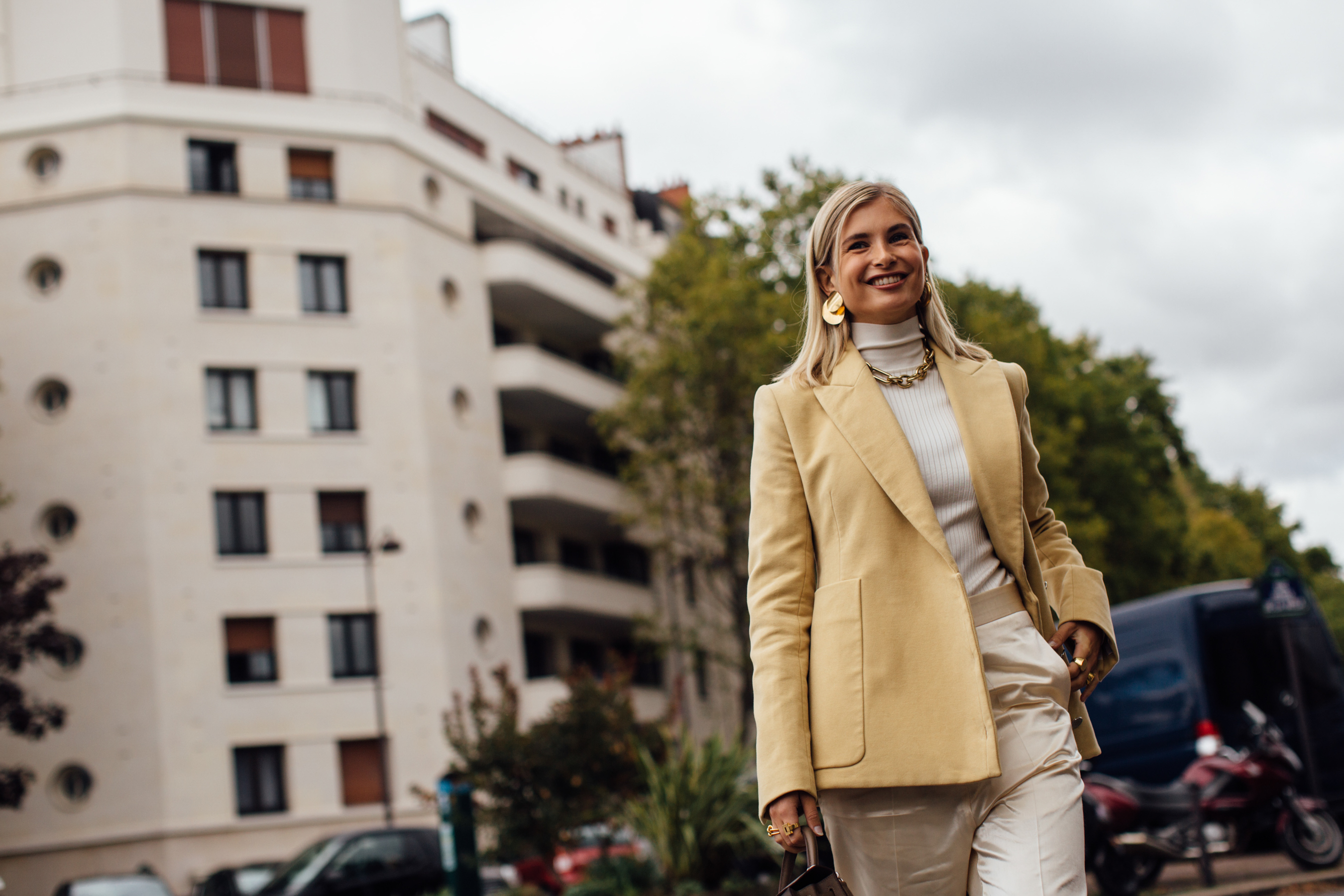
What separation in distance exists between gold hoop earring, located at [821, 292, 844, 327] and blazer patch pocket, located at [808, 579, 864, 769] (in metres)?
0.62

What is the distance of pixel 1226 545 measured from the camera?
60750 mm

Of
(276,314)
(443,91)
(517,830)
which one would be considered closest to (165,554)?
(276,314)

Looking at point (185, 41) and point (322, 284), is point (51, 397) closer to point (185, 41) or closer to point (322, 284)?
point (322, 284)

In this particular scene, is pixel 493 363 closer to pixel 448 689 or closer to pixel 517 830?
pixel 448 689

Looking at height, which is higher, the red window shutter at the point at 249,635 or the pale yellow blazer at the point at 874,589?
the red window shutter at the point at 249,635

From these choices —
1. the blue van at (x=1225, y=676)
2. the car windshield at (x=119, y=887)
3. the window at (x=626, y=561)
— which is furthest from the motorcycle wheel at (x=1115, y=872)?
the window at (x=626, y=561)

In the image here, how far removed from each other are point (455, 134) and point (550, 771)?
32.3 meters

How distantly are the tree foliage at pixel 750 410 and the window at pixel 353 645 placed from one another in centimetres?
874

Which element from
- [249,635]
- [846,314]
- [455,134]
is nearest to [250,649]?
[249,635]

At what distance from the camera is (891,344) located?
3.28m

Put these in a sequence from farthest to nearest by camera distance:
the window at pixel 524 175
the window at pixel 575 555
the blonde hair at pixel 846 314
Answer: the window at pixel 524 175 → the window at pixel 575 555 → the blonde hair at pixel 846 314

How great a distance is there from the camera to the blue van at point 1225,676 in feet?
53.8

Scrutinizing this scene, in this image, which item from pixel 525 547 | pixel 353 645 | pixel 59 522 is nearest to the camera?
pixel 59 522

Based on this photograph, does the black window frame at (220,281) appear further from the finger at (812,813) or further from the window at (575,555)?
the finger at (812,813)
